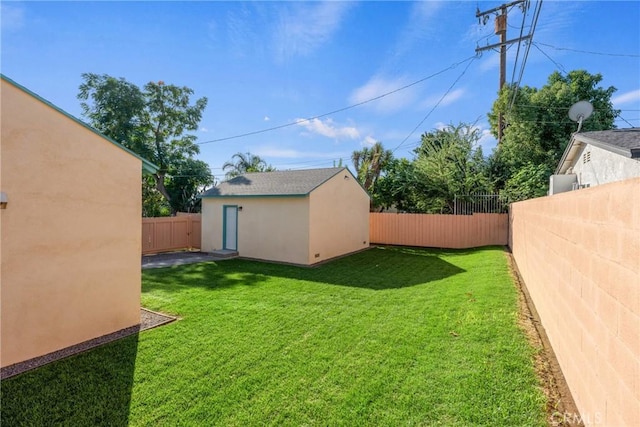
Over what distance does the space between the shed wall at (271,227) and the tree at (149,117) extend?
10.9 m

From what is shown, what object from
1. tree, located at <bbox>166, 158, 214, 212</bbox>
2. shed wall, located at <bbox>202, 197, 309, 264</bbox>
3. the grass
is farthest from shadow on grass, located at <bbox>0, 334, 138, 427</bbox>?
tree, located at <bbox>166, 158, 214, 212</bbox>

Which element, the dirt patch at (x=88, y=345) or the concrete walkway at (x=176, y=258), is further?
the concrete walkway at (x=176, y=258)

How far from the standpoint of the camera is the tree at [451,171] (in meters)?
17.4

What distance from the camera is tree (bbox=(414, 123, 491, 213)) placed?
57.2ft

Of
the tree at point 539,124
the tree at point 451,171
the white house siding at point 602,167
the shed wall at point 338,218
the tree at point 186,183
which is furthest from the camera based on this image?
the tree at point 186,183

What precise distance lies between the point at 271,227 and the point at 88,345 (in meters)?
8.04

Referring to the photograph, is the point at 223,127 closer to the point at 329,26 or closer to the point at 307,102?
the point at 307,102

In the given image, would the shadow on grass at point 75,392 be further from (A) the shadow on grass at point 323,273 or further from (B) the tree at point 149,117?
(B) the tree at point 149,117

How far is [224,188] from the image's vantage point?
1452 centimetres

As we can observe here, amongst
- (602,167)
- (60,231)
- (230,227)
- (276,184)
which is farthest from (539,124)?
(60,231)

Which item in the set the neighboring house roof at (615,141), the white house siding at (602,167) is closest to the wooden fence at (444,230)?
the white house siding at (602,167)

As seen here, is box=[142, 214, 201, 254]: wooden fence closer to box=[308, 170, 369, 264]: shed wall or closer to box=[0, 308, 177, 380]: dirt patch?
box=[308, 170, 369, 264]: shed wall

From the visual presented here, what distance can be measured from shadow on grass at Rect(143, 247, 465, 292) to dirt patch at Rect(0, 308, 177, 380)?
209cm

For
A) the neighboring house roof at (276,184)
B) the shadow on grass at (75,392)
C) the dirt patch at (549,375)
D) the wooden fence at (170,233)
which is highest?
the neighboring house roof at (276,184)
